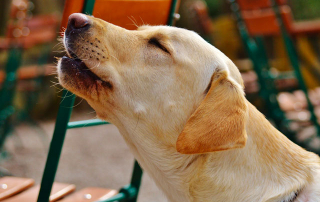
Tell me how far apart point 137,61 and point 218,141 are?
0.57 meters

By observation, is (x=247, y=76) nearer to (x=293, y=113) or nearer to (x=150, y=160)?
(x=293, y=113)

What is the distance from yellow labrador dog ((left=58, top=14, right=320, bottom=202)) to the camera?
69.1 inches

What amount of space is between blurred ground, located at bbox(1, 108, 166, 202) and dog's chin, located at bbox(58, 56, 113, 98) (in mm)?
2378

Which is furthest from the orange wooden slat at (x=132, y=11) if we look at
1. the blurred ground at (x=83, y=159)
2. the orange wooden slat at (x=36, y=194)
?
the blurred ground at (x=83, y=159)

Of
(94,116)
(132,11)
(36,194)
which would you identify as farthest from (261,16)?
(36,194)

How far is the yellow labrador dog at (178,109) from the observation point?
1.76 meters

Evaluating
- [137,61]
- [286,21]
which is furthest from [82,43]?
[286,21]

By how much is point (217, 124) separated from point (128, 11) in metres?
0.88

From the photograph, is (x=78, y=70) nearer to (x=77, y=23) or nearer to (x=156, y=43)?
(x=77, y=23)

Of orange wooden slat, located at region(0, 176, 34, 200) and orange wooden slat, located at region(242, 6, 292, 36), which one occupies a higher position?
orange wooden slat, located at region(242, 6, 292, 36)

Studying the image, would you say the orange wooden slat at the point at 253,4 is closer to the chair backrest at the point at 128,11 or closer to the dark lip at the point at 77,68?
the chair backrest at the point at 128,11

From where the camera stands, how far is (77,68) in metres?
1.78

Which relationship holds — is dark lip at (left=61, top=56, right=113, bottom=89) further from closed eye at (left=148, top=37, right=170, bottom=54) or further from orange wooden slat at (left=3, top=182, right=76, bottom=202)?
orange wooden slat at (left=3, top=182, right=76, bottom=202)

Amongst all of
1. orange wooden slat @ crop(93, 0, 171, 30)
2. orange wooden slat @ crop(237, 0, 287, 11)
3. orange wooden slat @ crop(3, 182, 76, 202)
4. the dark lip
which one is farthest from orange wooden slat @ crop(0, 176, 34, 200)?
orange wooden slat @ crop(237, 0, 287, 11)
